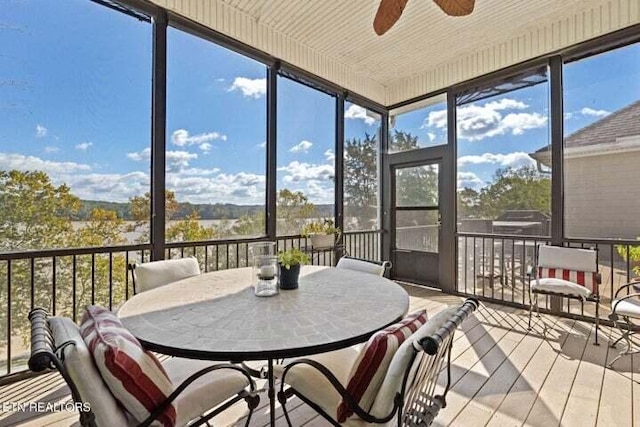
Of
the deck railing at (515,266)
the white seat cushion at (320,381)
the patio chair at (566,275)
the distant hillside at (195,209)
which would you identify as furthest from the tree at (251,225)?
the patio chair at (566,275)

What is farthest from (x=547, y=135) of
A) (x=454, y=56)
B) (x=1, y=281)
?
(x=1, y=281)

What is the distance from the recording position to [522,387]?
7.29 feet

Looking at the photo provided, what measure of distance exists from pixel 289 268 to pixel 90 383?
1128 mm

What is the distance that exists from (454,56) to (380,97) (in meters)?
1.33

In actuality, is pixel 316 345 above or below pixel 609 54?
below

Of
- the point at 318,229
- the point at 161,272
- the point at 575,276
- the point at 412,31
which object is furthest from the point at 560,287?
the point at 161,272

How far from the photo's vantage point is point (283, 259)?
1.94 m

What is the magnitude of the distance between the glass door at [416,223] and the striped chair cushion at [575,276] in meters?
1.54

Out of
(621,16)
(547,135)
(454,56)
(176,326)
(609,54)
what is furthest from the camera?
(454,56)

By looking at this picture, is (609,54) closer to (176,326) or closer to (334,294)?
(334,294)

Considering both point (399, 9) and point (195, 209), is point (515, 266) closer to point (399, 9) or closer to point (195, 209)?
point (399, 9)

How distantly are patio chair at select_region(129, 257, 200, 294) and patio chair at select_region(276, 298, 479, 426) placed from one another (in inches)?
51.9

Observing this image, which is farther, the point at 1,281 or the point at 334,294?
the point at 1,281

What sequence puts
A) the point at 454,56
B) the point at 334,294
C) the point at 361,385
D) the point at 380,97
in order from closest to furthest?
the point at 361,385 < the point at 334,294 < the point at 454,56 < the point at 380,97
